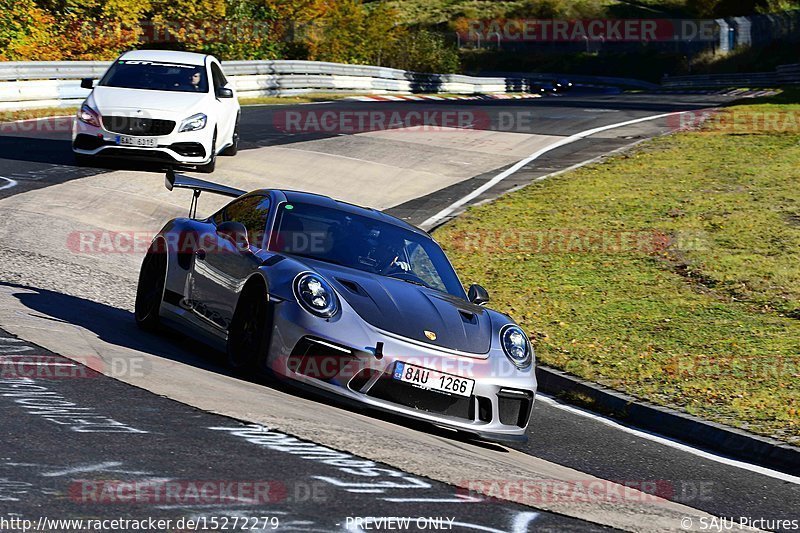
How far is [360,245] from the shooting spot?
28.3 feet

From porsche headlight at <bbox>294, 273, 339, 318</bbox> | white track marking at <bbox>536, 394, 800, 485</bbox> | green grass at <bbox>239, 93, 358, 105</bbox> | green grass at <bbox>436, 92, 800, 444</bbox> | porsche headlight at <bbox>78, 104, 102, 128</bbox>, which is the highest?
porsche headlight at <bbox>78, 104, 102, 128</bbox>

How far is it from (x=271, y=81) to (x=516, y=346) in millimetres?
28643

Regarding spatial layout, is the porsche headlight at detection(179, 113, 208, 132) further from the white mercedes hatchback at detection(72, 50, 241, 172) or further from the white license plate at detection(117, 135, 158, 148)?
the white license plate at detection(117, 135, 158, 148)

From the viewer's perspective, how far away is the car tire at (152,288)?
939cm

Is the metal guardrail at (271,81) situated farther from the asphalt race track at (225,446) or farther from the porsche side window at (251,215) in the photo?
the porsche side window at (251,215)

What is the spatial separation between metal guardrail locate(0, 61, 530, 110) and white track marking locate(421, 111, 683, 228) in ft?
34.4

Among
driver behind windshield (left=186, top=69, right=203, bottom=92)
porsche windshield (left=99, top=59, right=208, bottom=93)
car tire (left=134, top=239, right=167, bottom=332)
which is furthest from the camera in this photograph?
driver behind windshield (left=186, top=69, right=203, bottom=92)

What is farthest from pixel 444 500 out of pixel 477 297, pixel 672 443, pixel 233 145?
pixel 233 145

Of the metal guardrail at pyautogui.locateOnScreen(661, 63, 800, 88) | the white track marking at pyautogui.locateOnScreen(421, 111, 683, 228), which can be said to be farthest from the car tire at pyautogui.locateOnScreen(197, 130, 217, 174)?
the metal guardrail at pyautogui.locateOnScreen(661, 63, 800, 88)

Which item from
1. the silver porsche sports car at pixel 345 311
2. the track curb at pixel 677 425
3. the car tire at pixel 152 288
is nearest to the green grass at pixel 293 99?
the car tire at pixel 152 288

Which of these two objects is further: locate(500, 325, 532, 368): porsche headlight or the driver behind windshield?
the driver behind windshield

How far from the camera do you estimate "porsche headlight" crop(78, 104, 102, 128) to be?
17.2m

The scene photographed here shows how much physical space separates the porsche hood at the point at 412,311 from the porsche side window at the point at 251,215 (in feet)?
2.54

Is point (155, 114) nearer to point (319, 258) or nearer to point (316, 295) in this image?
point (319, 258)
